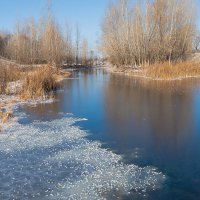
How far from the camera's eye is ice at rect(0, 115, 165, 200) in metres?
4.92

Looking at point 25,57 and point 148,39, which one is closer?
point 148,39

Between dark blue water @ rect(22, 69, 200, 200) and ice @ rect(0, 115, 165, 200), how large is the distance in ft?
0.94

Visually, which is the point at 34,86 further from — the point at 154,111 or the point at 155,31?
the point at 155,31

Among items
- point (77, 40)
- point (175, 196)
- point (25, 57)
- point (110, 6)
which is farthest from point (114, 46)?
point (175, 196)

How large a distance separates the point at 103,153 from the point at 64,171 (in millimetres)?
1119

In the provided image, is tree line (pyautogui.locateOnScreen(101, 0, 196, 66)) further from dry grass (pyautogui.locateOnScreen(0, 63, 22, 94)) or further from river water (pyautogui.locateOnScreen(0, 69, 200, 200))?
river water (pyautogui.locateOnScreen(0, 69, 200, 200))

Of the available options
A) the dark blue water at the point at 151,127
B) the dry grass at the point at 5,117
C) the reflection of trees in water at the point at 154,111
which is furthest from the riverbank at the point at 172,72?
the dry grass at the point at 5,117

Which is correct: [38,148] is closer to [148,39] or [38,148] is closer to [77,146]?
[77,146]

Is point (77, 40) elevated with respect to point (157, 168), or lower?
elevated

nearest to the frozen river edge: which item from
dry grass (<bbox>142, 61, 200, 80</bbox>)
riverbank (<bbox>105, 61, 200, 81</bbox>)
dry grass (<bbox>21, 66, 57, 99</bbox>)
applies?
dry grass (<bbox>21, 66, 57, 99</bbox>)

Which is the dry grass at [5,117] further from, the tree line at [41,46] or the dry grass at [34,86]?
the tree line at [41,46]

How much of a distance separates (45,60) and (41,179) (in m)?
31.4

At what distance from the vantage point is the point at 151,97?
534 inches

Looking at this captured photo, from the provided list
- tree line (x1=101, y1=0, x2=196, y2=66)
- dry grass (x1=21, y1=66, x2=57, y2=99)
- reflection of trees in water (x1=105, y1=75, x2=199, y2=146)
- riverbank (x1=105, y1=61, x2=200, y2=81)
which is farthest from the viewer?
tree line (x1=101, y1=0, x2=196, y2=66)
